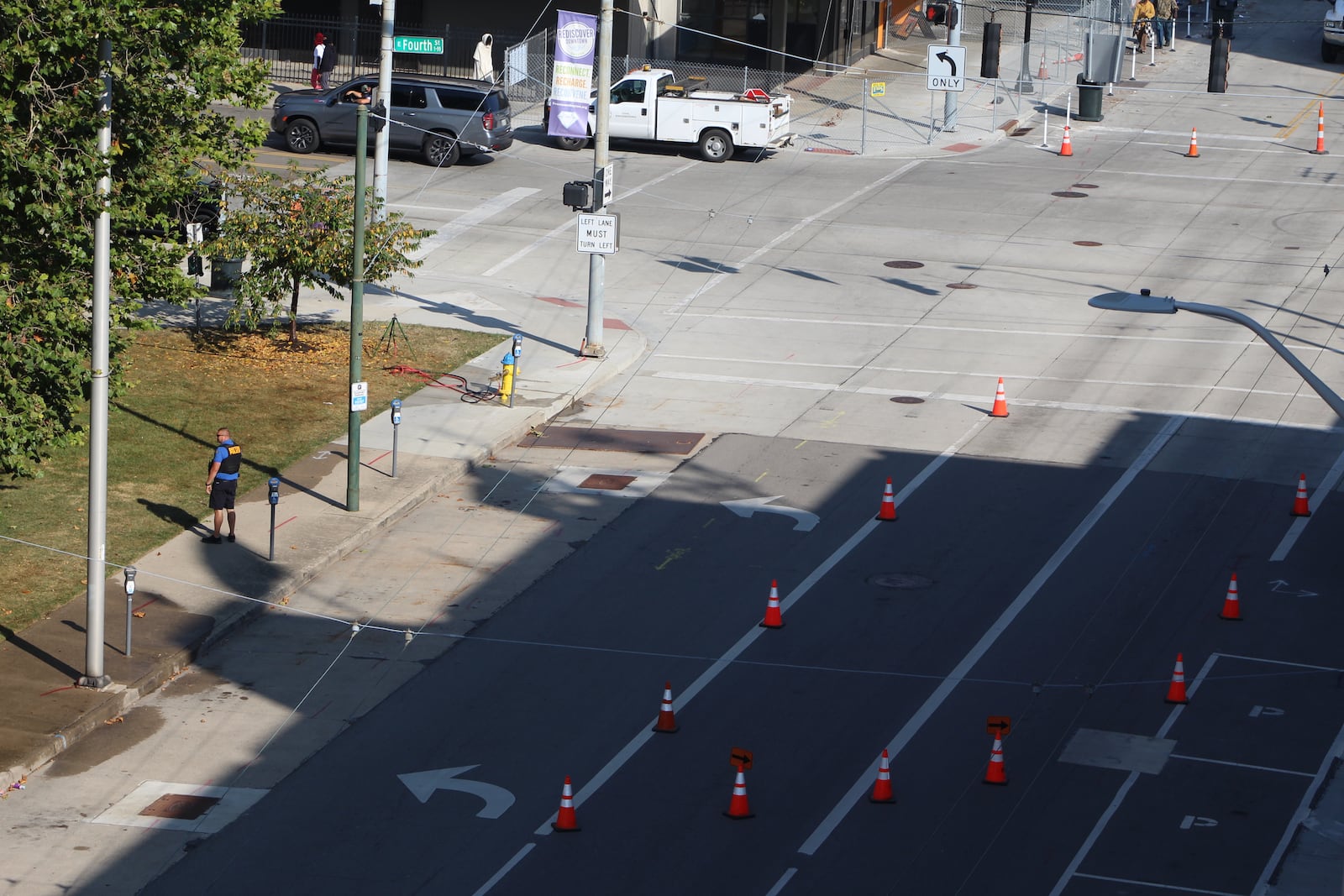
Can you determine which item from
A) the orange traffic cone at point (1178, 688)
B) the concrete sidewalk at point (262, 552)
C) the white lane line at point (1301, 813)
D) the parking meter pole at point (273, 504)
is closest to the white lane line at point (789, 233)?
the concrete sidewalk at point (262, 552)

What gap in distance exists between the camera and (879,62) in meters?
59.6

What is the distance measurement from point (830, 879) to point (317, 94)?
34.6 metres

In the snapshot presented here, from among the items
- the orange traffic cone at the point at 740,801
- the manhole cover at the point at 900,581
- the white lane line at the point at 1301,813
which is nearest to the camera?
the white lane line at the point at 1301,813

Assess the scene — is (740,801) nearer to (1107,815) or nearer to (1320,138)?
(1107,815)

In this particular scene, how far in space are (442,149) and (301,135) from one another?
12.3ft

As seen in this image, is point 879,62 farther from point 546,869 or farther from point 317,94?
point 546,869

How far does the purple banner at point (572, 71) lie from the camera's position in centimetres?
3164

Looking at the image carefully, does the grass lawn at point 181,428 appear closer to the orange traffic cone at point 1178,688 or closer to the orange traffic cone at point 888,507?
the orange traffic cone at point 888,507

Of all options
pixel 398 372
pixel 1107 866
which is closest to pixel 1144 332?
pixel 398 372

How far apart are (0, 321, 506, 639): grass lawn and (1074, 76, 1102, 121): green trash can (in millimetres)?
25015

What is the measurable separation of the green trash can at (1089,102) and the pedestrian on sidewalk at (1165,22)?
11342mm

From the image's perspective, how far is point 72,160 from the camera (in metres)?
16.9

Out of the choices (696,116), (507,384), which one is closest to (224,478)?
(507,384)

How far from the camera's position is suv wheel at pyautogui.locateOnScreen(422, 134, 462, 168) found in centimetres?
4369
